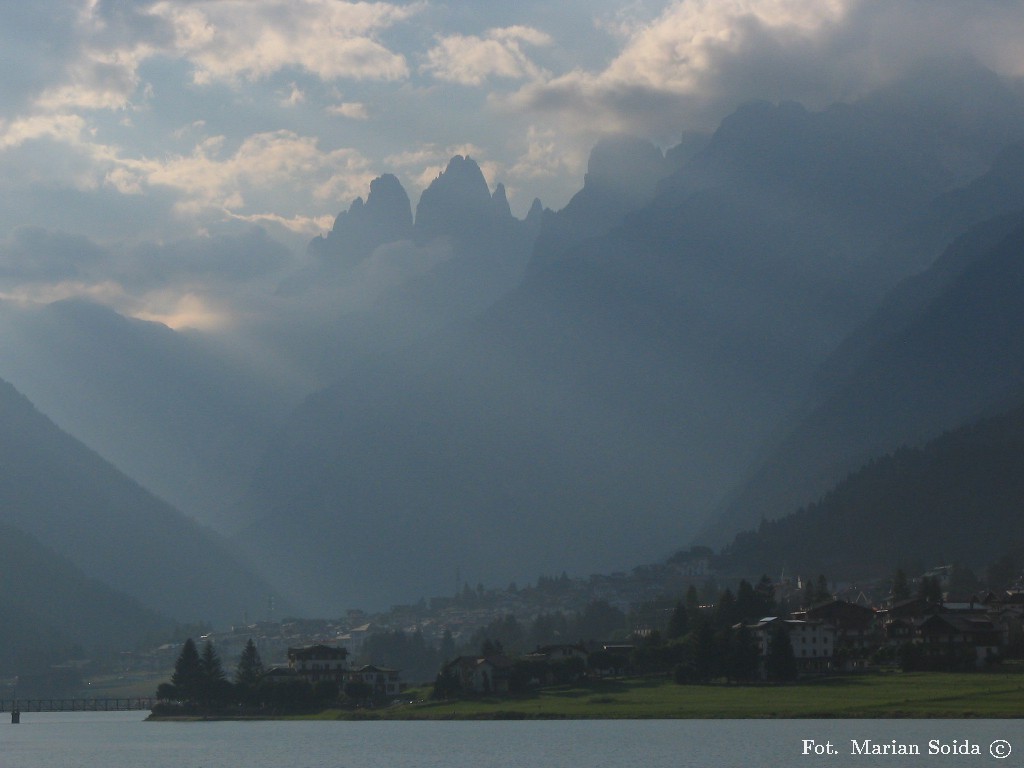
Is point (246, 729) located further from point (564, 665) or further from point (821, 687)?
point (821, 687)

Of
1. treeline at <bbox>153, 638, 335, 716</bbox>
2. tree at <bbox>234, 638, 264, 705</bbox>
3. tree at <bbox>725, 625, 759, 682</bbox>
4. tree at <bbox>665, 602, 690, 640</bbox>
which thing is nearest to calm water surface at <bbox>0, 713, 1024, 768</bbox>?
treeline at <bbox>153, 638, 335, 716</bbox>

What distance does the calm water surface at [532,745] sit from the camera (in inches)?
3500

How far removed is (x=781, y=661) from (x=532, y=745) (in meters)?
36.1

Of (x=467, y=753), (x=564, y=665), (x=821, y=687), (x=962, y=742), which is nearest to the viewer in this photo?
(x=962, y=742)

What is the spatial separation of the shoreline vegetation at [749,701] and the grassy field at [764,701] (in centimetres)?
7

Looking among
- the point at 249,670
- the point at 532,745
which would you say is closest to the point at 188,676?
the point at 249,670

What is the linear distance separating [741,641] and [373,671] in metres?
47.8

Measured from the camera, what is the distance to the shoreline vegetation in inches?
4294

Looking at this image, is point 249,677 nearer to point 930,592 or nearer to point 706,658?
point 706,658

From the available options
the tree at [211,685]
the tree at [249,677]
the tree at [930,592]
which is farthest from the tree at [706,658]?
the tree at [211,685]

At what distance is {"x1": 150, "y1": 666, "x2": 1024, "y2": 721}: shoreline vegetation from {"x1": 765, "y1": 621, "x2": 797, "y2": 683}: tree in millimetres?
2534

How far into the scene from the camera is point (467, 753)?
4026 inches

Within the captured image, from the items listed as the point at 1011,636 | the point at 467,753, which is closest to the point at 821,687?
the point at 1011,636

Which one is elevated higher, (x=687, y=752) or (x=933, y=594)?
(x=933, y=594)
